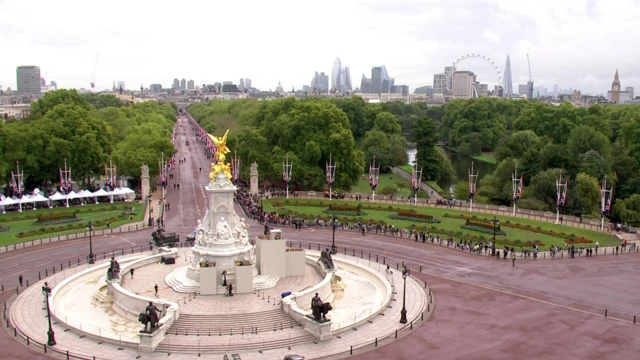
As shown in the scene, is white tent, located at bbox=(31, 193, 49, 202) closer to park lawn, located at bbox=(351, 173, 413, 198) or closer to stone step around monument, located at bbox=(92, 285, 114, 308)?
stone step around monument, located at bbox=(92, 285, 114, 308)

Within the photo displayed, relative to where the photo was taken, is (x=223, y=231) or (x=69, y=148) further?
(x=69, y=148)

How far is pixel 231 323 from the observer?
31.4 meters

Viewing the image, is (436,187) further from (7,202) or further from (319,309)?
(319,309)

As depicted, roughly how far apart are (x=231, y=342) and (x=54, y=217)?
37.9m

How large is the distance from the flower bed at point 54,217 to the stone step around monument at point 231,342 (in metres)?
35.0

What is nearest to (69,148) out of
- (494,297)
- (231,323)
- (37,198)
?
(37,198)

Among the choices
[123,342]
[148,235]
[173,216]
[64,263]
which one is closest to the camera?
[123,342]

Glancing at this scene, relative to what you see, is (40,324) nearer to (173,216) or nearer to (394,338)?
(394,338)

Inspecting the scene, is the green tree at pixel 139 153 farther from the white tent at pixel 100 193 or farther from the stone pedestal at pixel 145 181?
the white tent at pixel 100 193

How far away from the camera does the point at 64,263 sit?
149 ft

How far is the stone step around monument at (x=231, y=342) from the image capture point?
2889cm

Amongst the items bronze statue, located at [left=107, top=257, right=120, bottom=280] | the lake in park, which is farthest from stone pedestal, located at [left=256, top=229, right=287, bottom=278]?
the lake in park

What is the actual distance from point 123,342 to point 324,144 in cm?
5149

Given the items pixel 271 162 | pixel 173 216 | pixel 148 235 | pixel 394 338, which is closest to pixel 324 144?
pixel 271 162
